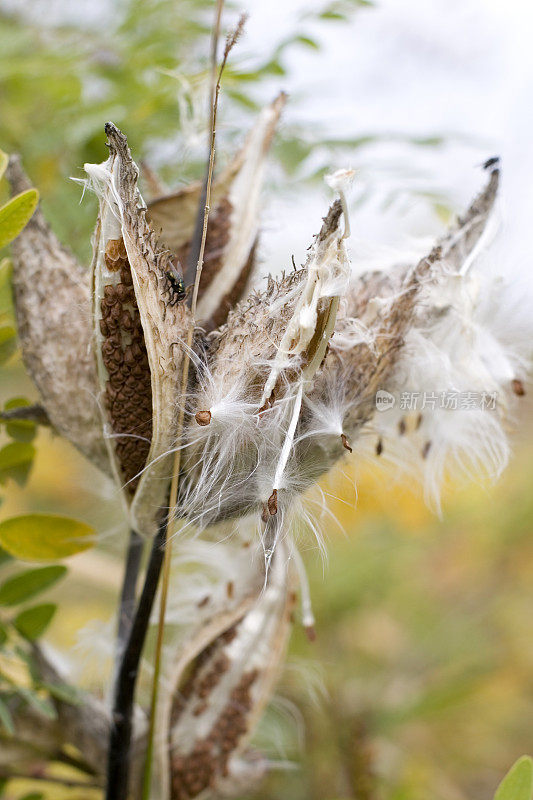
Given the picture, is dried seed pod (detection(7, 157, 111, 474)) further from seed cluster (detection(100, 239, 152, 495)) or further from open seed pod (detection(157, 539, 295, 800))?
open seed pod (detection(157, 539, 295, 800))

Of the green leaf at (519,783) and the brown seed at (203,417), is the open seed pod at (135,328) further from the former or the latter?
the green leaf at (519,783)

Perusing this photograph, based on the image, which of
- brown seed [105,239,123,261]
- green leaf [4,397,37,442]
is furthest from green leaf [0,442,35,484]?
brown seed [105,239,123,261]

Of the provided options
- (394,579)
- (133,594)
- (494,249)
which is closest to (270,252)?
(494,249)

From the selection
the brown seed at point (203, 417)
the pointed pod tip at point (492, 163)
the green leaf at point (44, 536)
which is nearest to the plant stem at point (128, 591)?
the green leaf at point (44, 536)

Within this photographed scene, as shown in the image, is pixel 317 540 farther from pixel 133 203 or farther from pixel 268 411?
pixel 133 203

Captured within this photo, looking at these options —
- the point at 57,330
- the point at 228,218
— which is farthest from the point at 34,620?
the point at 228,218

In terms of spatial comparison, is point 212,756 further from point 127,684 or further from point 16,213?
point 16,213
